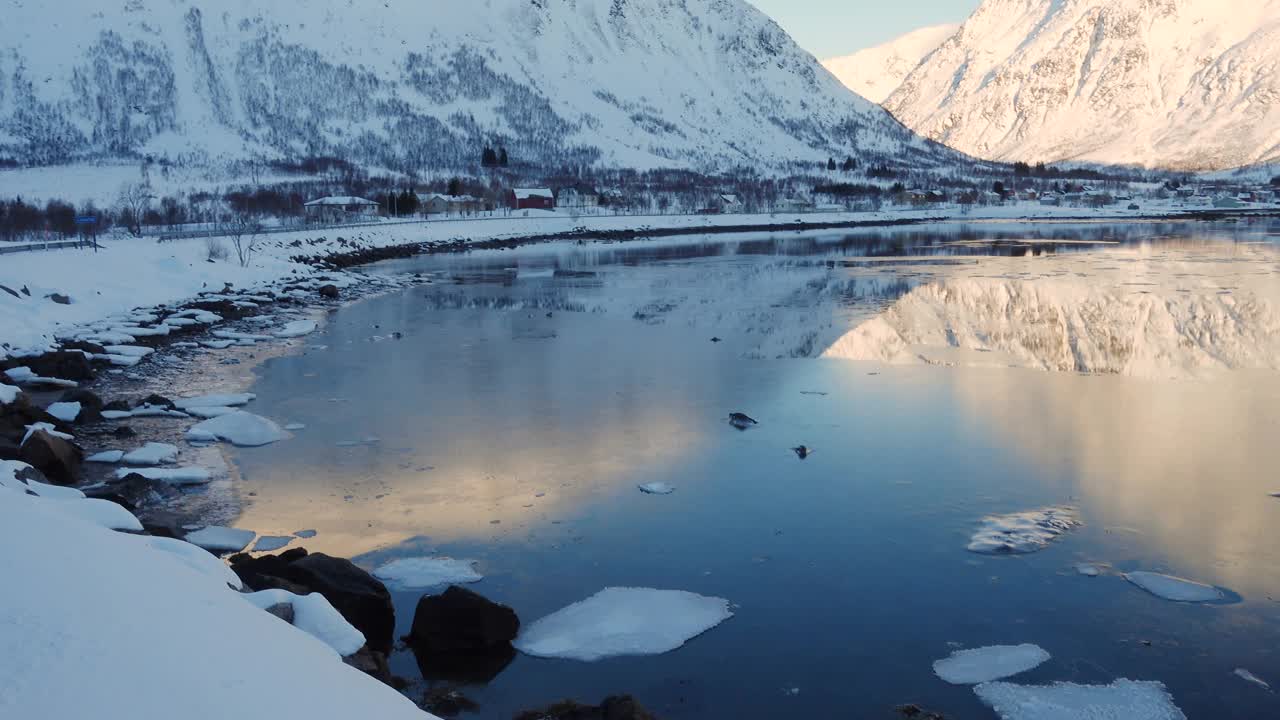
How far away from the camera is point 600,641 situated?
7.20 m

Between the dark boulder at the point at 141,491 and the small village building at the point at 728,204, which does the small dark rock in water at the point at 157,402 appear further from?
the small village building at the point at 728,204

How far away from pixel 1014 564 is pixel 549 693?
4341 millimetres

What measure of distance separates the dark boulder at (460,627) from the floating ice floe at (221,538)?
2.49 metres

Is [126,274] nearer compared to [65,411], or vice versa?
[65,411]

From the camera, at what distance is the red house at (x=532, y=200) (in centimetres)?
10662

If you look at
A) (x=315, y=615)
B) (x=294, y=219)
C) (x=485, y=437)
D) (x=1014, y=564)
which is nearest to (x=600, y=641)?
(x=315, y=615)

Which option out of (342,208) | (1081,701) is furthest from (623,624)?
(342,208)

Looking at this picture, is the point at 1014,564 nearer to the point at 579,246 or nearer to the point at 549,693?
the point at 549,693

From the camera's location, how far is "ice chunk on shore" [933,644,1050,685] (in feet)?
21.9

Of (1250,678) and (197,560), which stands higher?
(197,560)

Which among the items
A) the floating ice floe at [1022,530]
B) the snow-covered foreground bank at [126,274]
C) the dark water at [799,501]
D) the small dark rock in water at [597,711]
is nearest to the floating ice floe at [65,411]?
the dark water at [799,501]

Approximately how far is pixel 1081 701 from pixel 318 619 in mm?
4911

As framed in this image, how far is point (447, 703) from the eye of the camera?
20.9 feet

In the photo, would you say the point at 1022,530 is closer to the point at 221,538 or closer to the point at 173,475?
the point at 221,538
